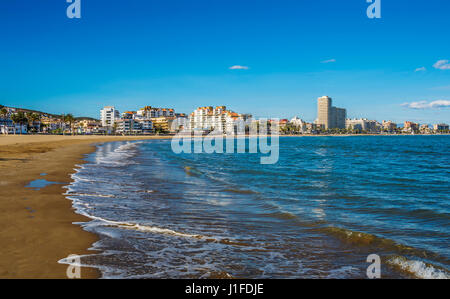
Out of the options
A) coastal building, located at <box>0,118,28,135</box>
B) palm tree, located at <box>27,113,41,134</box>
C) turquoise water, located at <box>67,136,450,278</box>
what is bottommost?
turquoise water, located at <box>67,136,450,278</box>

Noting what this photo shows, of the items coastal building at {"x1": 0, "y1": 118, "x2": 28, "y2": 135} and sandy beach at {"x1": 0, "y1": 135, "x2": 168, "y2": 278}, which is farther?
coastal building at {"x1": 0, "y1": 118, "x2": 28, "y2": 135}

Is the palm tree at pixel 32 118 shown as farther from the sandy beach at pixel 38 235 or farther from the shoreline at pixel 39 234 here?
the sandy beach at pixel 38 235

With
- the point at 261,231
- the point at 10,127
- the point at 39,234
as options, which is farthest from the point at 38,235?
the point at 10,127

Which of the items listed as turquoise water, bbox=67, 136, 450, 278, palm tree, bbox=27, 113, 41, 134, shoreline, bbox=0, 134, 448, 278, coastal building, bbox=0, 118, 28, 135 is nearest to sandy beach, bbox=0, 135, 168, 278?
shoreline, bbox=0, 134, 448, 278

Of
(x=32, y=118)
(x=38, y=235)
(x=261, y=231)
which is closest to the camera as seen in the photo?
(x=38, y=235)

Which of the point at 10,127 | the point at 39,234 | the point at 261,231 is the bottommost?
the point at 261,231

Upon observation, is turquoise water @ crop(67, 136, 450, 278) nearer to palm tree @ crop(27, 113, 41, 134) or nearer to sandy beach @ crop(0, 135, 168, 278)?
sandy beach @ crop(0, 135, 168, 278)

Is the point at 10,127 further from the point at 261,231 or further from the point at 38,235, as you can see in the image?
the point at 261,231

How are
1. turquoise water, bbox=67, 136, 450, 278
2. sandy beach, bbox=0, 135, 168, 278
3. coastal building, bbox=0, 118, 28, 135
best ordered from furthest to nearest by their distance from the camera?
coastal building, bbox=0, 118, 28, 135, turquoise water, bbox=67, 136, 450, 278, sandy beach, bbox=0, 135, 168, 278

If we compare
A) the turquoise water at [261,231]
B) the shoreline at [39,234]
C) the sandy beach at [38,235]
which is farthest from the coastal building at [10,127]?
the sandy beach at [38,235]

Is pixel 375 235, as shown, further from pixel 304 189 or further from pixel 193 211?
pixel 304 189

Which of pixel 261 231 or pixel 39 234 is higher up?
pixel 39 234
